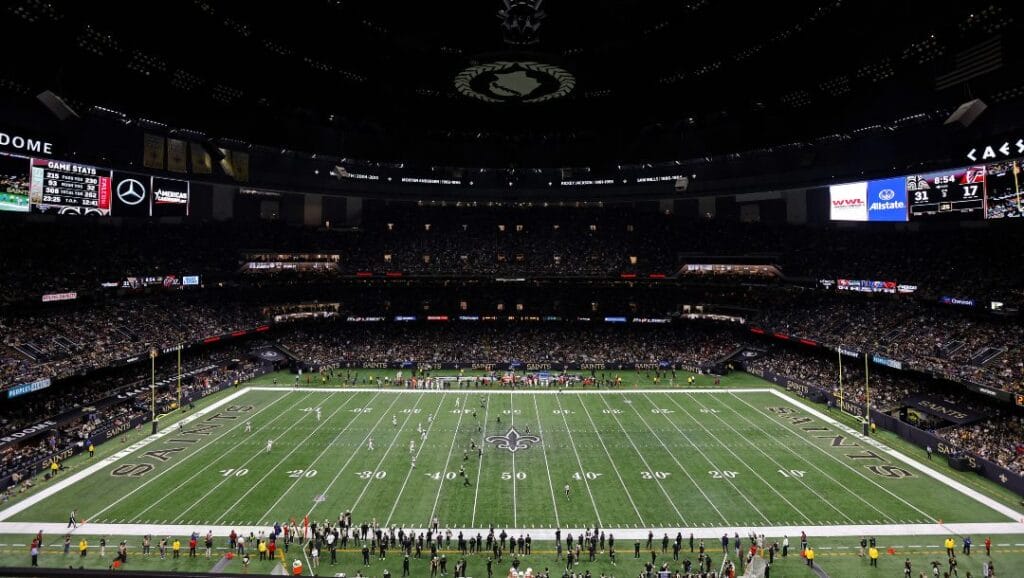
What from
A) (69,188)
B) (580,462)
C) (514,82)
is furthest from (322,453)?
(514,82)

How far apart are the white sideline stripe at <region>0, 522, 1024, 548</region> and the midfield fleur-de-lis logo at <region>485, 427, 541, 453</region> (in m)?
10.1

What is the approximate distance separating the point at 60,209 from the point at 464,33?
109 feet

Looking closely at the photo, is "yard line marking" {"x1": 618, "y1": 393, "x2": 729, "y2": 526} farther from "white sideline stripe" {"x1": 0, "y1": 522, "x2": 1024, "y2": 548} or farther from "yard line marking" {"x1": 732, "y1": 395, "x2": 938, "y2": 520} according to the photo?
"yard line marking" {"x1": 732, "y1": 395, "x2": 938, "y2": 520}

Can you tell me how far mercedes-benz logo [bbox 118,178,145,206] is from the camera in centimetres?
4609

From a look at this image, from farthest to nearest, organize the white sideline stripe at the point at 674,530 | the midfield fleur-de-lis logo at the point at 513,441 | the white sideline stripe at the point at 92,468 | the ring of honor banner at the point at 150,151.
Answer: the ring of honor banner at the point at 150,151, the midfield fleur-de-lis logo at the point at 513,441, the white sideline stripe at the point at 92,468, the white sideline stripe at the point at 674,530

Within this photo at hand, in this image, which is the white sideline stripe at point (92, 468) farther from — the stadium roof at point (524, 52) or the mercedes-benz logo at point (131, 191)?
the stadium roof at point (524, 52)

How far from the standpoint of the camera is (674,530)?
24875 millimetres

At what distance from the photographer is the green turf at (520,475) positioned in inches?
1037

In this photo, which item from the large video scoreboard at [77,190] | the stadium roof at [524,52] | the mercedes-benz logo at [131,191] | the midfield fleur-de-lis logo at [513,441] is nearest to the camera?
the stadium roof at [524,52]

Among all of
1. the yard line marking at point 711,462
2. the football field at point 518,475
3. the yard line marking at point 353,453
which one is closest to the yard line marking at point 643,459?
the football field at point 518,475

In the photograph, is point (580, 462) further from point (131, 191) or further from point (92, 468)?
point (131, 191)

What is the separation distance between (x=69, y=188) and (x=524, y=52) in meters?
36.0

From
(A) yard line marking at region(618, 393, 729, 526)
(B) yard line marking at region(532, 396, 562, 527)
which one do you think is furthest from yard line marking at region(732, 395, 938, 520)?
(B) yard line marking at region(532, 396, 562, 527)

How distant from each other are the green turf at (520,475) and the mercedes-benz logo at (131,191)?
20.0m
